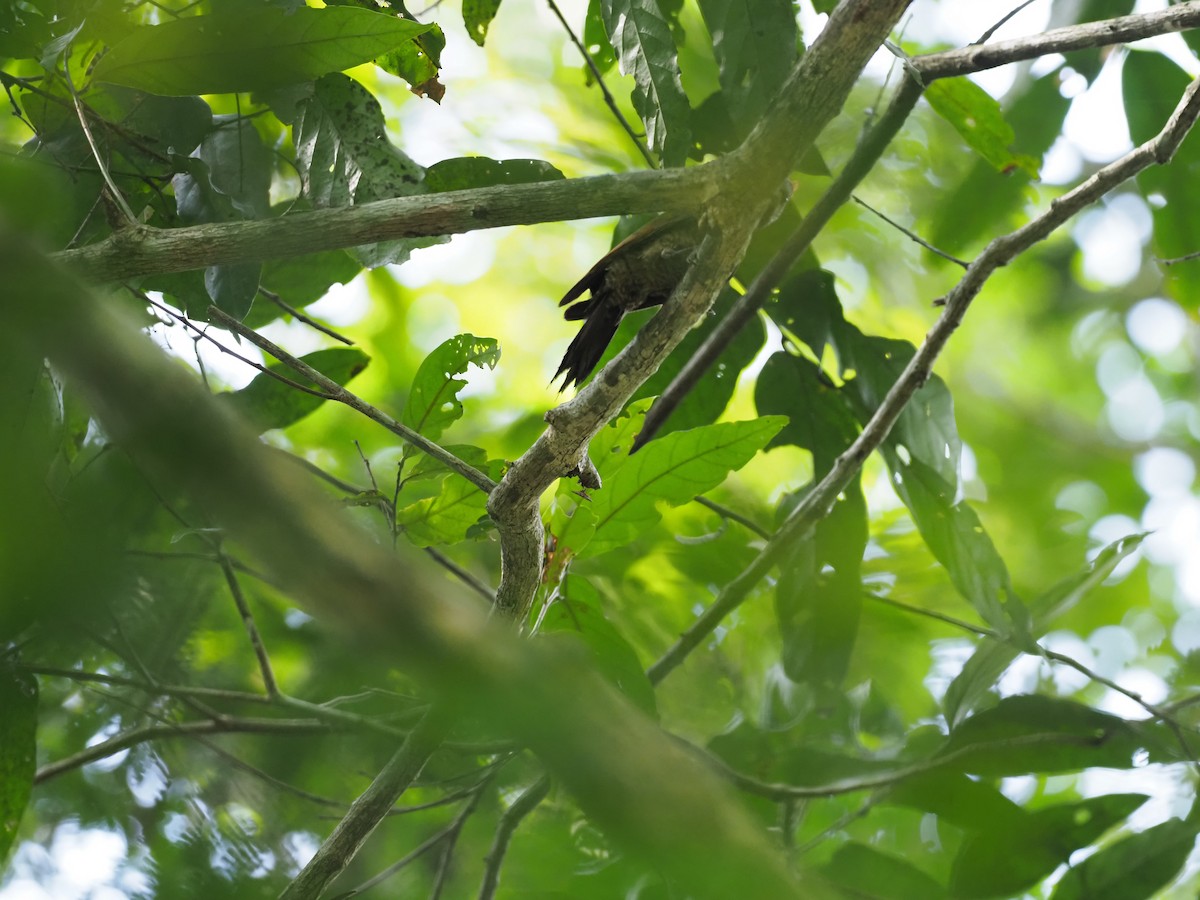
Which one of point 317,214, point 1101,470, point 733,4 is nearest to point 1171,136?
point 733,4

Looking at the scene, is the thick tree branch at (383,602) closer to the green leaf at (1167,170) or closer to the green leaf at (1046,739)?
the green leaf at (1046,739)

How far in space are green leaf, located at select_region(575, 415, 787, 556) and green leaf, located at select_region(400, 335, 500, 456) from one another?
156 mm

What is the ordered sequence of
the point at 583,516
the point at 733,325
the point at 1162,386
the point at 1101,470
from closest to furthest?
the point at 583,516
the point at 733,325
the point at 1101,470
the point at 1162,386

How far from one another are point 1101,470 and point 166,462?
3.13m

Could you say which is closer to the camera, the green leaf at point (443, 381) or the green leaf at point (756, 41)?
the green leaf at point (443, 381)

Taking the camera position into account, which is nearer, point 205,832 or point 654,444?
point 205,832

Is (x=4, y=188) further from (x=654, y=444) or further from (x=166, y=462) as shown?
(x=654, y=444)

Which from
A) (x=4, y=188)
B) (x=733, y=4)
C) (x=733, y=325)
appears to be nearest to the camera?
(x=4, y=188)

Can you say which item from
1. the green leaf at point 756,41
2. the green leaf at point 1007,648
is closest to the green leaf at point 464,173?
the green leaf at point 756,41

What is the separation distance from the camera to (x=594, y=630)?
3.10 feet

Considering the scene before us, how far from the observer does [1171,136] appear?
2.82ft

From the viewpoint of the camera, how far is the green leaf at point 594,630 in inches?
36.4

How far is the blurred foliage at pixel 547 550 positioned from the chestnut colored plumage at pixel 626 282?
0.09 m

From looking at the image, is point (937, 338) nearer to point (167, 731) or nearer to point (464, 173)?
point (464, 173)
